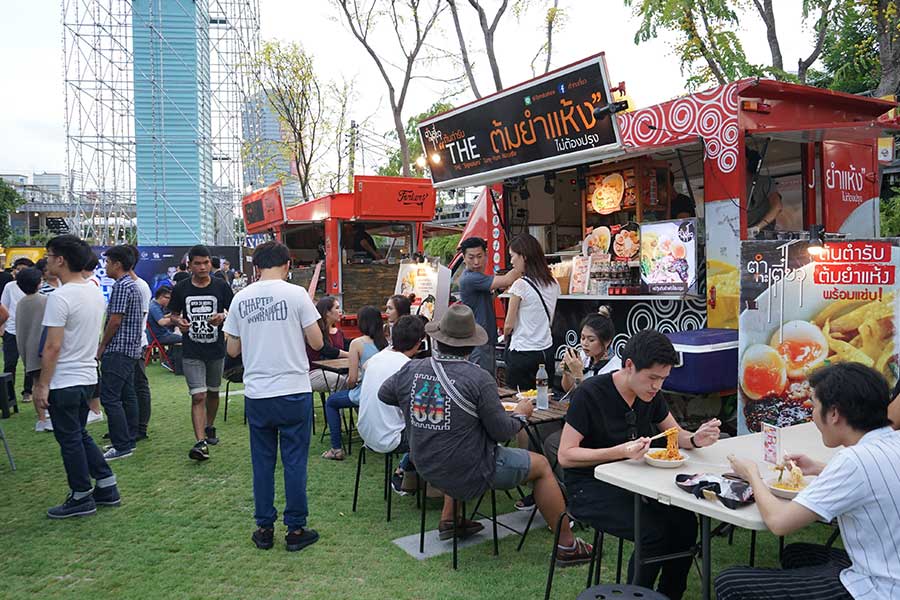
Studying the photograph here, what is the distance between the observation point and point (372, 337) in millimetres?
5590

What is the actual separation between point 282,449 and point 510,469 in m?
1.45

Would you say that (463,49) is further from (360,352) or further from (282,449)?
(282,449)

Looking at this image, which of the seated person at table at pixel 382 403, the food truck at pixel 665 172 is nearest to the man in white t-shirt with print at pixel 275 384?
the seated person at table at pixel 382 403

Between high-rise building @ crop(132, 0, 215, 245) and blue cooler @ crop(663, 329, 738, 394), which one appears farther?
high-rise building @ crop(132, 0, 215, 245)

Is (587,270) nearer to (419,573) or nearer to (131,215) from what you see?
(419,573)

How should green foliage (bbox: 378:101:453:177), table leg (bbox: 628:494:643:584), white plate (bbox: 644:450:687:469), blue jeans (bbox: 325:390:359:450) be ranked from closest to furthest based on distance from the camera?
1. table leg (bbox: 628:494:643:584)
2. white plate (bbox: 644:450:687:469)
3. blue jeans (bbox: 325:390:359:450)
4. green foliage (bbox: 378:101:453:177)

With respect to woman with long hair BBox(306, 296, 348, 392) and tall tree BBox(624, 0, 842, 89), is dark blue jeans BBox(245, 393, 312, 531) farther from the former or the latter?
tall tree BBox(624, 0, 842, 89)

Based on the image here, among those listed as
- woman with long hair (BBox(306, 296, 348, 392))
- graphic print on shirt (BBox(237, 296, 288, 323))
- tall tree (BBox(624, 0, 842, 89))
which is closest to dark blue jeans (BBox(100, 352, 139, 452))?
woman with long hair (BBox(306, 296, 348, 392))

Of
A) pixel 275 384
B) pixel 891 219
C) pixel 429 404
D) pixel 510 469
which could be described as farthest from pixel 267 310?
pixel 891 219

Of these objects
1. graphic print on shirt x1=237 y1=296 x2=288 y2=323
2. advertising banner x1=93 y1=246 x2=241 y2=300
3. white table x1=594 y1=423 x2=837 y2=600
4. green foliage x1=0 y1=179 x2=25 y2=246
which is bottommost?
white table x1=594 y1=423 x2=837 y2=600

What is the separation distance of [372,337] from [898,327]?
3.72 m

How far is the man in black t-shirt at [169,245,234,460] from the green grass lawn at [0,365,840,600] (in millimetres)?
601

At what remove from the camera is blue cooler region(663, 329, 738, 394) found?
16.2 feet

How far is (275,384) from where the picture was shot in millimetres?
3988
